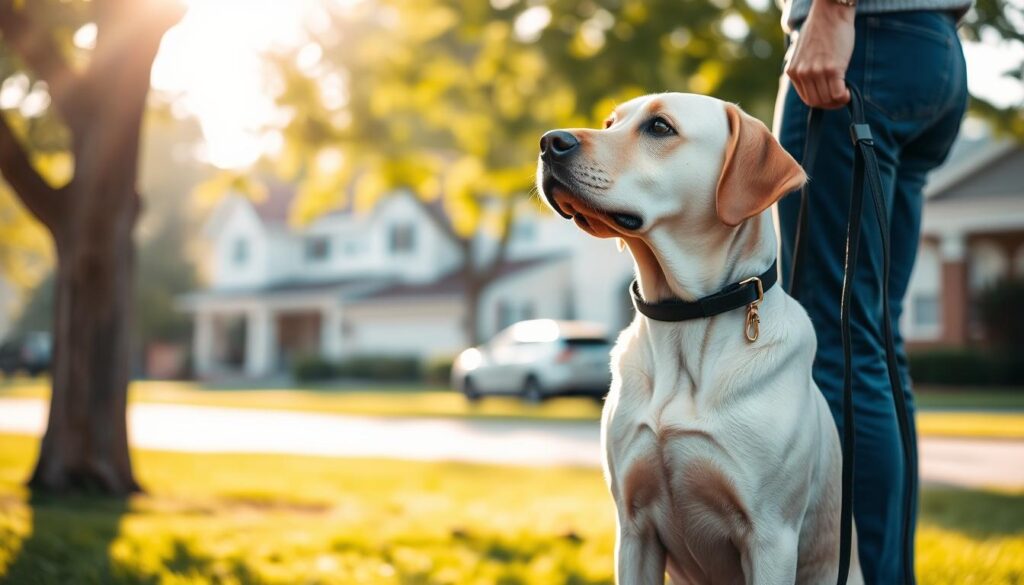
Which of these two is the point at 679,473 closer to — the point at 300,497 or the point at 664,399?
the point at 664,399

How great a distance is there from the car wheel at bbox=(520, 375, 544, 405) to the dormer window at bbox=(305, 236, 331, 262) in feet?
85.0

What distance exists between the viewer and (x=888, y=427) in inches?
117

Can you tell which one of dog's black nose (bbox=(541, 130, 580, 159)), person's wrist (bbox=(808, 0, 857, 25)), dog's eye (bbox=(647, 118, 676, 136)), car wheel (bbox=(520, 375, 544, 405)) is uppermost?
person's wrist (bbox=(808, 0, 857, 25))

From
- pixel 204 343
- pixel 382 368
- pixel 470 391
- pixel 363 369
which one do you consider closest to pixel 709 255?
pixel 470 391

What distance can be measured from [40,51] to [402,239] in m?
36.8

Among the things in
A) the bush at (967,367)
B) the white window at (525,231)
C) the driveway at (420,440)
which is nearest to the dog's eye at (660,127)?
the driveway at (420,440)

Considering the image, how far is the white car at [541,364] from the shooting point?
71.6 feet

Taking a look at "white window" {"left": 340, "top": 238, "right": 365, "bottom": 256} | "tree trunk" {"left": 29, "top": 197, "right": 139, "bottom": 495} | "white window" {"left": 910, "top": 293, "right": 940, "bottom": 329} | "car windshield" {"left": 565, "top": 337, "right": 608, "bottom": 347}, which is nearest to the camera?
"tree trunk" {"left": 29, "top": 197, "right": 139, "bottom": 495}

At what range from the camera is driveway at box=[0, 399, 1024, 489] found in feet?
35.4

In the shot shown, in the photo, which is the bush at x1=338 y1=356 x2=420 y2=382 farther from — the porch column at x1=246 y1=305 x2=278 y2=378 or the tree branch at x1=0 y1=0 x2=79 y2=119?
the tree branch at x1=0 y1=0 x2=79 y2=119

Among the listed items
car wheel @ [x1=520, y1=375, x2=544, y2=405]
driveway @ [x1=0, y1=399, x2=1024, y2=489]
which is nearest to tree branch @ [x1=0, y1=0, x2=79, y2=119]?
driveway @ [x1=0, y1=399, x2=1024, y2=489]

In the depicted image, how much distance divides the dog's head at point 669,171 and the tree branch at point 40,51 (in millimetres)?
5821

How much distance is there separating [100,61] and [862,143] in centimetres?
604

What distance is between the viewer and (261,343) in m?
46.9
